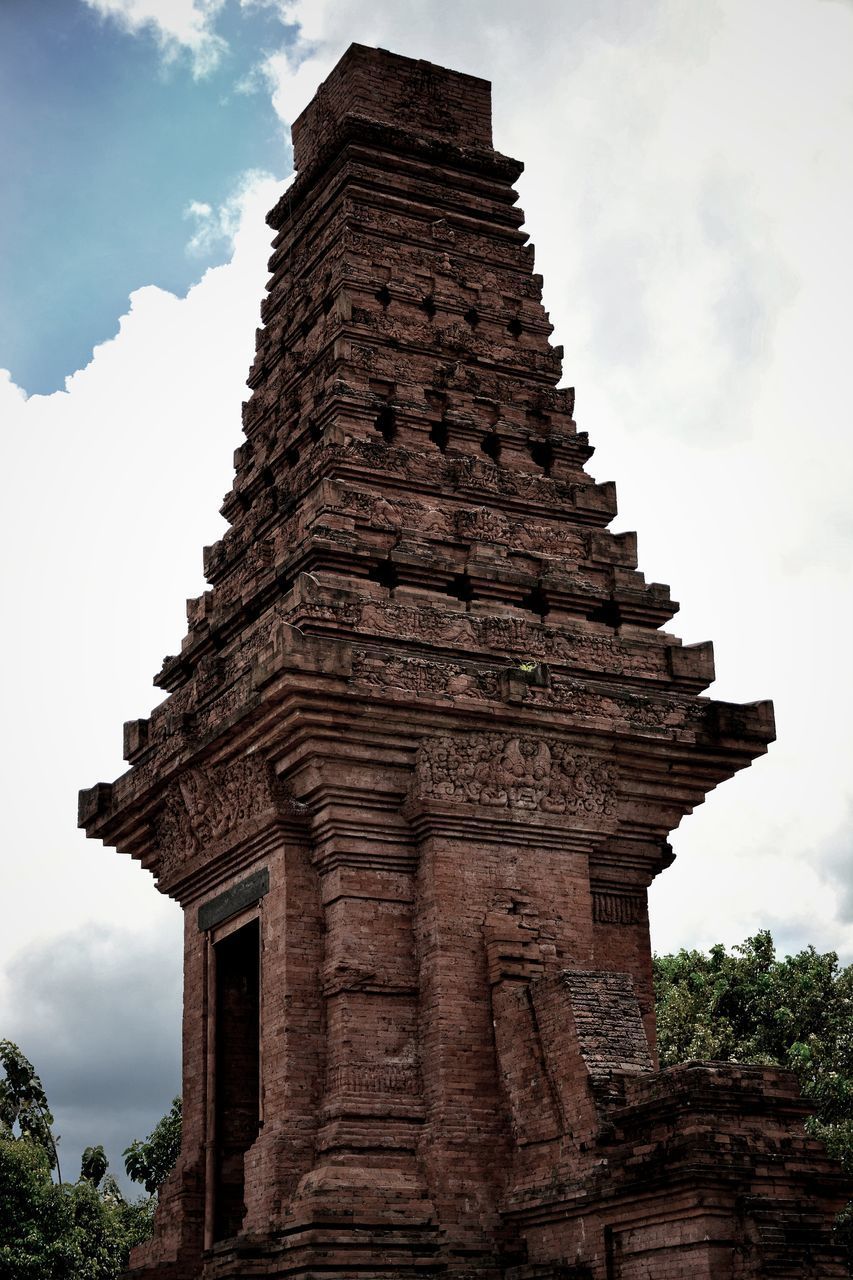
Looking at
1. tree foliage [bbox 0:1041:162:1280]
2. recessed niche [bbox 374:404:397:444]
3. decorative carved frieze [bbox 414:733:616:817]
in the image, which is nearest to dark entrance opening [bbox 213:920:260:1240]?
decorative carved frieze [bbox 414:733:616:817]

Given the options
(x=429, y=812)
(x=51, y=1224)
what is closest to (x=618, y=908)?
(x=429, y=812)

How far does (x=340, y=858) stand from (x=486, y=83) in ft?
39.6

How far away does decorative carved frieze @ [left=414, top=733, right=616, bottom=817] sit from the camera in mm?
15875

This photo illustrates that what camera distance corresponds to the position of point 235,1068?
1767 centimetres

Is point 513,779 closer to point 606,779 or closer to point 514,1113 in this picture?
point 606,779

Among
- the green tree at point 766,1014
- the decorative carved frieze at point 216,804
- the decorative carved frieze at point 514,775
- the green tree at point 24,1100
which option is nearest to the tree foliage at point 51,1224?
the green tree at point 24,1100

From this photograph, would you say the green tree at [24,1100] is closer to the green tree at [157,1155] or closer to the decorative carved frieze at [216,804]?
the green tree at [157,1155]

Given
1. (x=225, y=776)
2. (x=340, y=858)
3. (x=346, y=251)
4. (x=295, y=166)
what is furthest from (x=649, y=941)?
(x=295, y=166)

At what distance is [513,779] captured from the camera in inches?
637

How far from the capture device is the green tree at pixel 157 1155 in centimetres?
3888

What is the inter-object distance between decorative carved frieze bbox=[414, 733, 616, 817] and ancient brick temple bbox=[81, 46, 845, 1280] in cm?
3

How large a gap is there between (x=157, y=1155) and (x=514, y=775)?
2676 centimetres

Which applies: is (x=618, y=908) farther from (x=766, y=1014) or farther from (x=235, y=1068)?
(x=766, y=1014)

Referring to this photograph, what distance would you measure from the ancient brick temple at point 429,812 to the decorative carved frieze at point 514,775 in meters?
0.03
